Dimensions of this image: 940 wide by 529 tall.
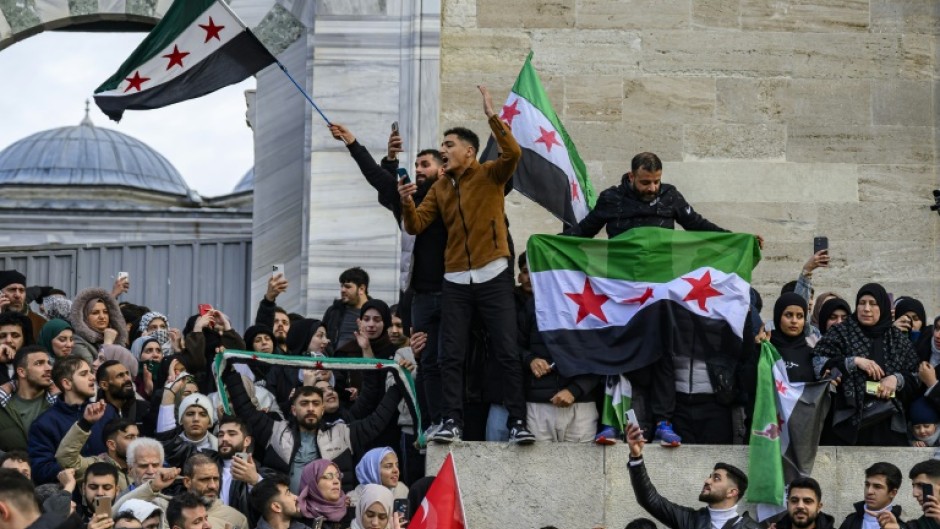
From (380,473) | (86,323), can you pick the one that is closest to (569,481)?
(380,473)

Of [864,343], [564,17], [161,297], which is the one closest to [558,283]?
[864,343]

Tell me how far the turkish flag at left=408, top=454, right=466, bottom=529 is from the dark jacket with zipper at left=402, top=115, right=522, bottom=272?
1688 millimetres

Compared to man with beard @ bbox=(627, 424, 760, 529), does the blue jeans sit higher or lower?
higher

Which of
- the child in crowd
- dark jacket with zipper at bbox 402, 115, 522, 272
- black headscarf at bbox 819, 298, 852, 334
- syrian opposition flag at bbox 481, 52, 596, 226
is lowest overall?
the child in crowd

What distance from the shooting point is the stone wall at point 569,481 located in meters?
15.2

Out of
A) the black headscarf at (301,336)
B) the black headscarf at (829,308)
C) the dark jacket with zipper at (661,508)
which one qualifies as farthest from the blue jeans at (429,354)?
the black headscarf at (829,308)

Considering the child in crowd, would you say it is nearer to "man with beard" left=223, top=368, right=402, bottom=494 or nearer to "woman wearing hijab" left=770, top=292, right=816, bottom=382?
"woman wearing hijab" left=770, top=292, right=816, bottom=382

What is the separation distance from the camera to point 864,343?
15.8m

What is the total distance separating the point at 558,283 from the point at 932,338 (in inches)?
103

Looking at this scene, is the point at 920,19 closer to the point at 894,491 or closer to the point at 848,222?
the point at 848,222

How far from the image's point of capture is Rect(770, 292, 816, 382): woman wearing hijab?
15.8 m

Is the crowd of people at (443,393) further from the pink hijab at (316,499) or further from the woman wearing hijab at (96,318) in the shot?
the woman wearing hijab at (96,318)

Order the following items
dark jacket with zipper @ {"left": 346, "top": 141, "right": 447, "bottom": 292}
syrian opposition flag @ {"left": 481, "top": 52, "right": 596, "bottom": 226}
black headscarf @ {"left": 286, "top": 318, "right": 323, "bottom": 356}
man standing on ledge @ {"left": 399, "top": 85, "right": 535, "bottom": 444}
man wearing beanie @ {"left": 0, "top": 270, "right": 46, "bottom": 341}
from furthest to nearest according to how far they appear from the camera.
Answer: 1. man wearing beanie @ {"left": 0, "top": 270, "right": 46, "bottom": 341}
2. black headscarf @ {"left": 286, "top": 318, "right": 323, "bottom": 356}
3. syrian opposition flag @ {"left": 481, "top": 52, "right": 596, "bottom": 226}
4. dark jacket with zipper @ {"left": 346, "top": 141, "right": 447, "bottom": 292}
5. man standing on ledge @ {"left": 399, "top": 85, "right": 535, "bottom": 444}

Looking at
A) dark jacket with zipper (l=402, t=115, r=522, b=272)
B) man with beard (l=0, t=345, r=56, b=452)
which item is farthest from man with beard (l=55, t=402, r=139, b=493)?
dark jacket with zipper (l=402, t=115, r=522, b=272)
